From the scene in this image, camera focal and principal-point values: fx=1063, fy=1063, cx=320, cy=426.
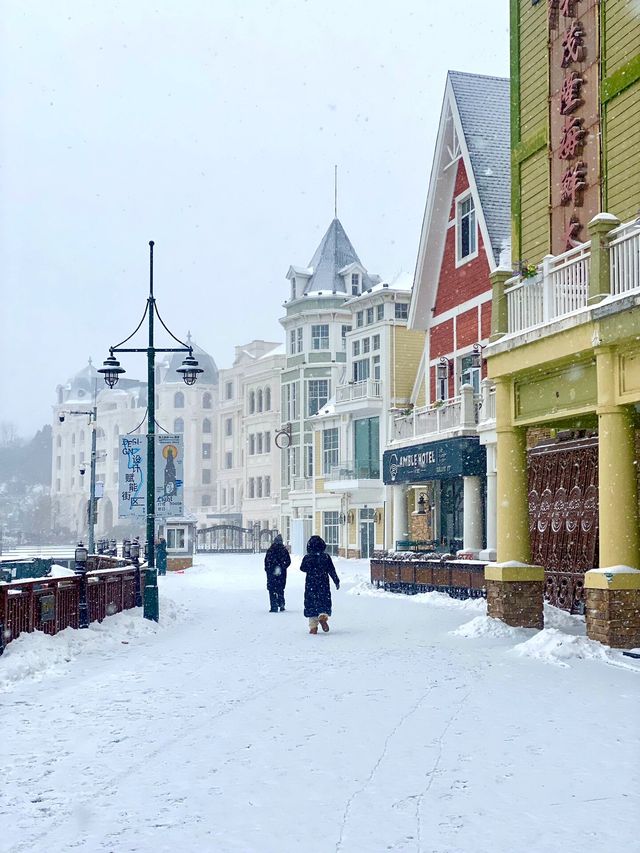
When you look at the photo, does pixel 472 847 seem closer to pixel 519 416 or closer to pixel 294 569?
pixel 519 416

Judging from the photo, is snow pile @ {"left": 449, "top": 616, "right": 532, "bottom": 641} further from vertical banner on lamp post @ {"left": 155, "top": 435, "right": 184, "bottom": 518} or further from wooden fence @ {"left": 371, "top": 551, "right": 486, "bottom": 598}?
vertical banner on lamp post @ {"left": 155, "top": 435, "right": 184, "bottom": 518}

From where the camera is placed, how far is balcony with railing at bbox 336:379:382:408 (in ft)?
146

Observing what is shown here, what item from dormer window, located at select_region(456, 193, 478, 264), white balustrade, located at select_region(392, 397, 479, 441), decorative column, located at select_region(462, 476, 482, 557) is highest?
dormer window, located at select_region(456, 193, 478, 264)

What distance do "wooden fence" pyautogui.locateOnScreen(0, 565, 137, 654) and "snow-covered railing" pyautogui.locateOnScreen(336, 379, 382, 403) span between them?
27.2 m

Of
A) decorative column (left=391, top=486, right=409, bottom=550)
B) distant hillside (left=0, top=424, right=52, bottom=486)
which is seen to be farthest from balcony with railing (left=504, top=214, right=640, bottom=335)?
distant hillside (left=0, top=424, right=52, bottom=486)

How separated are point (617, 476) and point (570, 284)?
295 cm

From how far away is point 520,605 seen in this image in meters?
15.8

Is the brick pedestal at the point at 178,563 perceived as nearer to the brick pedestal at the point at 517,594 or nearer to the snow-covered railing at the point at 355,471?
the snow-covered railing at the point at 355,471

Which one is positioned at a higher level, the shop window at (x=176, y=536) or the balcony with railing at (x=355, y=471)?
the balcony with railing at (x=355, y=471)

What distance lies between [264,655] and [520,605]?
420cm

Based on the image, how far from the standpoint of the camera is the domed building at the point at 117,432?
94938 millimetres

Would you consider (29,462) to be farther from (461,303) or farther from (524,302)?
(524,302)

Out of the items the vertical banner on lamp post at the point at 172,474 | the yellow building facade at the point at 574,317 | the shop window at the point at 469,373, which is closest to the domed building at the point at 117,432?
the shop window at the point at 469,373

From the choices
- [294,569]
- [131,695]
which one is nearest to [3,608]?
[131,695]
